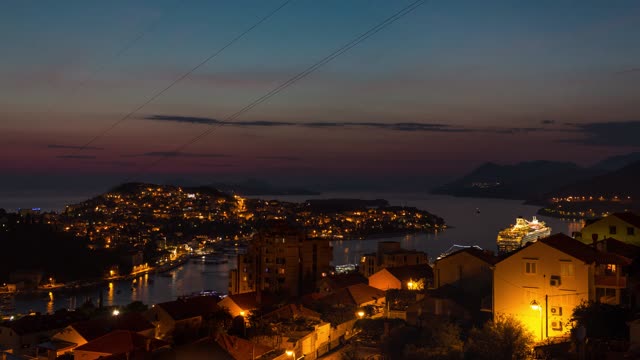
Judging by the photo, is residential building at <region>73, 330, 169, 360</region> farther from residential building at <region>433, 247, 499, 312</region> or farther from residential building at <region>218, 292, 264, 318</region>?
residential building at <region>433, 247, 499, 312</region>

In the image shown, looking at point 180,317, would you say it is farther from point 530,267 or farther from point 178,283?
point 178,283

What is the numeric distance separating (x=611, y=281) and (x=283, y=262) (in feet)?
22.1

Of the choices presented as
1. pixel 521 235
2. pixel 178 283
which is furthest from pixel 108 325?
pixel 521 235

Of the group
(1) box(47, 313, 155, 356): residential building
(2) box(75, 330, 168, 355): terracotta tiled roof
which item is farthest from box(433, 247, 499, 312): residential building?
(1) box(47, 313, 155, 356): residential building

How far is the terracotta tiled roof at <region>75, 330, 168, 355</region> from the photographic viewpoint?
18.1ft

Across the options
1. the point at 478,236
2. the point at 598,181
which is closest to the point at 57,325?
the point at 478,236

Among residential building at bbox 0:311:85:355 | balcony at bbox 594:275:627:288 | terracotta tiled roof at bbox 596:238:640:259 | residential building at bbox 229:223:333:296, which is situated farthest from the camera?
residential building at bbox 229:223:333:296

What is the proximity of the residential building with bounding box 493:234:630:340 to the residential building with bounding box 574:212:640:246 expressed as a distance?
5.62 feet

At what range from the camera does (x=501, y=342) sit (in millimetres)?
4609

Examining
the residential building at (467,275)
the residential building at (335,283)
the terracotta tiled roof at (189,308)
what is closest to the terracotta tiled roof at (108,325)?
the terracotta tiled roof at (189,308)

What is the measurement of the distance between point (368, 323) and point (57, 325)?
12.6ft

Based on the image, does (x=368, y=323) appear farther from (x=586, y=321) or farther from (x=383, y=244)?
(x=383, y=244)

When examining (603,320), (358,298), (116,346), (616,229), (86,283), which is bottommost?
(86,283)

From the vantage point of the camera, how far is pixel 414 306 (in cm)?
629
